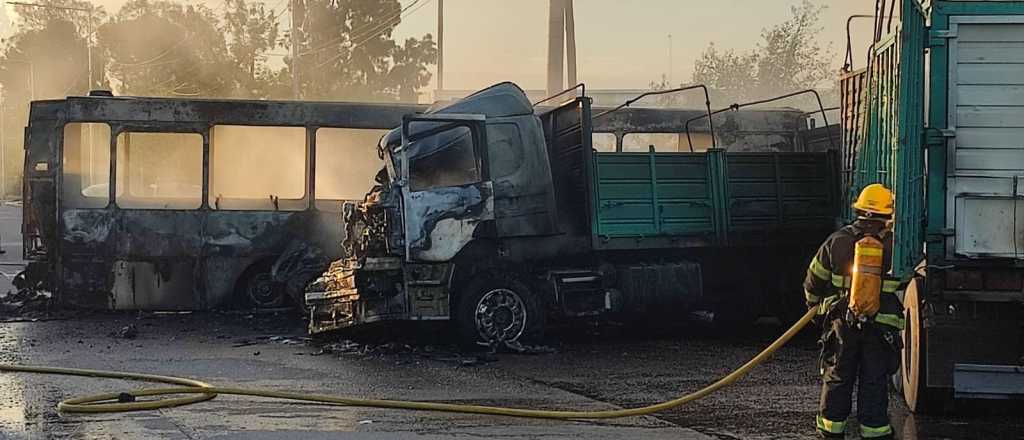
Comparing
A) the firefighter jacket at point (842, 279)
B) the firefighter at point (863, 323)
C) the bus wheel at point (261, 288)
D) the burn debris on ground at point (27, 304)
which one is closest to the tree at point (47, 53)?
the burn debris on ground at point (27, 304)

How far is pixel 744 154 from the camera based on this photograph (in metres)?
13.8

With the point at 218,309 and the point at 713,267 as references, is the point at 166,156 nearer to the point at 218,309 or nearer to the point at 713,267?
the point at 218,309

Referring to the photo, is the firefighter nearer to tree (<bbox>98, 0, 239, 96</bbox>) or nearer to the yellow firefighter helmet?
the yellow firefighter helmet

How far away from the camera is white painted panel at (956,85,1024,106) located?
315 inches

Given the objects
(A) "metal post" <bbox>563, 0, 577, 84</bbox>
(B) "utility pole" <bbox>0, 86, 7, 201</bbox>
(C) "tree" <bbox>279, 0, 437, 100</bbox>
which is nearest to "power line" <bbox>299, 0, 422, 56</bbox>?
(C) "tree" <bbox>279, 0, 437, 100</bbox>

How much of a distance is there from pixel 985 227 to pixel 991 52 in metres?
1.14

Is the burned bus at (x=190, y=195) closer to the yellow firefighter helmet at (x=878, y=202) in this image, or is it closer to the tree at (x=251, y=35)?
the yellow firefighter helmet at (x=878, y=202)

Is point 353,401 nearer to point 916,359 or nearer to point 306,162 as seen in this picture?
point 916,359

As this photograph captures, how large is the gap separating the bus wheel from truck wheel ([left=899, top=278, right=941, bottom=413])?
368 inches

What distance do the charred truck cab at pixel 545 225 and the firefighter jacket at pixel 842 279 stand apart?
5.40m

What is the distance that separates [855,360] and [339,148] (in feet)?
34.9

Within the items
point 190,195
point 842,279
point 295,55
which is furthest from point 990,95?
point 295,55

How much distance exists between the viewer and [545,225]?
1281 cm

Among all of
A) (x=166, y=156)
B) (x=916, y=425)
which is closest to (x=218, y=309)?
(x=166, y=156)
